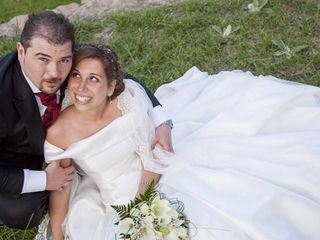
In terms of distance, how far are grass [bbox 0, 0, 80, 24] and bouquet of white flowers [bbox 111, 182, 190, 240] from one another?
4763 millimetres

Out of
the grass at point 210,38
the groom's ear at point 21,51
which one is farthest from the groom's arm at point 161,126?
the grass at point 210,38

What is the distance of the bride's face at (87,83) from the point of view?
275cm

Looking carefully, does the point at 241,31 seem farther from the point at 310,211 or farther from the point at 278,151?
the point at 310,211

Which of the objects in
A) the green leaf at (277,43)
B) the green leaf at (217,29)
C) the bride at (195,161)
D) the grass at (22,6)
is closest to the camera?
the bride at (195,161)

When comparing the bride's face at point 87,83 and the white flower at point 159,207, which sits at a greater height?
the bride's face at point 87,83

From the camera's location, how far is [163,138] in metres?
3.09

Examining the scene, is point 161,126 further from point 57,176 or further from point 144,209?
point 144,209

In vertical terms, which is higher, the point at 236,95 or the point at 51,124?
the point at 51,124

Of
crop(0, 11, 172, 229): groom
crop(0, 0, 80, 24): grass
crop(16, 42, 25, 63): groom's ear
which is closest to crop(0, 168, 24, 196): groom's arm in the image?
crop(0, 11, 172, 229): groom

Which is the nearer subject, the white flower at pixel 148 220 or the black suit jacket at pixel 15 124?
the white flower at pixel 148 220

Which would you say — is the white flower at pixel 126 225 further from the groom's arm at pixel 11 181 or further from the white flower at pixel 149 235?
the groom's arm at pixel 11 181

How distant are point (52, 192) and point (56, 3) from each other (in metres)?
4.05

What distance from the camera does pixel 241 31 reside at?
5.07 metres

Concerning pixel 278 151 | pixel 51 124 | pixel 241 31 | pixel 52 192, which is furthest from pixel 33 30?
pixel 241 31
